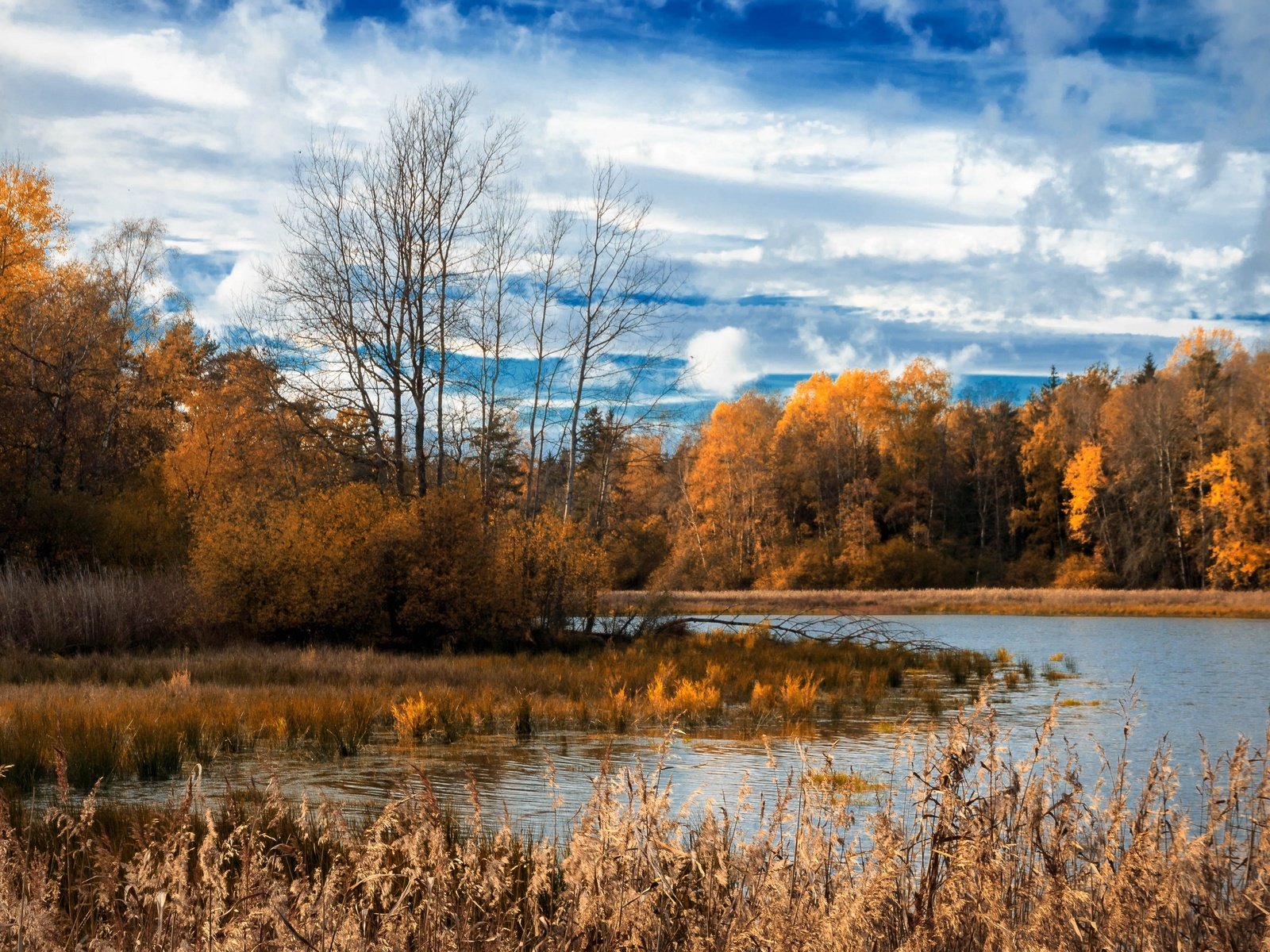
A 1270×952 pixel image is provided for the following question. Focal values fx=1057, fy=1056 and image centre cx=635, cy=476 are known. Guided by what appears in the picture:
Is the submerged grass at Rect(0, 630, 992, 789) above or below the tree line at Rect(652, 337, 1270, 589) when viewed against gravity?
below

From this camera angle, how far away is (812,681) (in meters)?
15.6

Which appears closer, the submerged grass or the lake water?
the lake water

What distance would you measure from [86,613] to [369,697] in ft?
26.4

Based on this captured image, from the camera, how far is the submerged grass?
9250 mm

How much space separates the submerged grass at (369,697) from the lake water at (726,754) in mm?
497

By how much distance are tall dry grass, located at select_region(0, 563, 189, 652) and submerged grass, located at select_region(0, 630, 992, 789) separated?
1.55 metres

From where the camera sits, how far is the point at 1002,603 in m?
44.7

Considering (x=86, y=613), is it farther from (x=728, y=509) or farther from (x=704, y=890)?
(x=728, y=509)

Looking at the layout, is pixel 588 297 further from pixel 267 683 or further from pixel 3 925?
pixel 3 925

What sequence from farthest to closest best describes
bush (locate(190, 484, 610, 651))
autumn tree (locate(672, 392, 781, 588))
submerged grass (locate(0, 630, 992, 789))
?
1. autumn tree (locate(672, 392, 781, 588))
2. bush (locate(190, 484, 610, 651))
3. submerged grass (locate(0, 630, 992, 789))

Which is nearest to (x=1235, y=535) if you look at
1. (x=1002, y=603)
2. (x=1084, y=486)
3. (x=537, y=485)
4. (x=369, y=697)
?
(x=1084, y=486)

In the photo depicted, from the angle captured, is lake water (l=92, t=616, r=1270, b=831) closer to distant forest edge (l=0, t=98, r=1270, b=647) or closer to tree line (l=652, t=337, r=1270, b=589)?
distant forest edge (l=0, t=98, r=1270, b=647)

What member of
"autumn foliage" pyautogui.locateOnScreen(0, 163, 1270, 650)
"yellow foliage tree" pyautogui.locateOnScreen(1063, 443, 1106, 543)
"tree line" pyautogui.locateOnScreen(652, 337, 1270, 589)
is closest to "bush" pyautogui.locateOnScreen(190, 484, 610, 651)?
"autumn foliage" pyautogui.locateOnScreen(0, 163, 1270, 650)

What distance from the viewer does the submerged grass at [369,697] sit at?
364 inches
